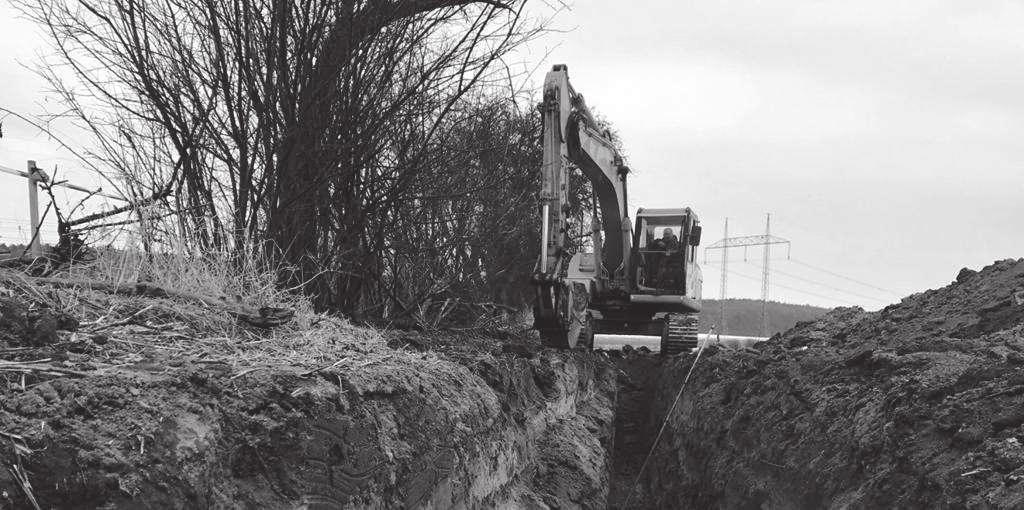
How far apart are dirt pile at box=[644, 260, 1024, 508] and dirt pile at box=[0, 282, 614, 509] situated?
2634mm

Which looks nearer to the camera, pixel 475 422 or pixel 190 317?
pixel 190 317

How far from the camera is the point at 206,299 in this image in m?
4.94

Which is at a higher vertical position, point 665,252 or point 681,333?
point 665,252

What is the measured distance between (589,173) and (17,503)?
10734mm

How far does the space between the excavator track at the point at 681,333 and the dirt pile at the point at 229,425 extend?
7.77 m

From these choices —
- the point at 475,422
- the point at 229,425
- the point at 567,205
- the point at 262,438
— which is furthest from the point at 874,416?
the point at 567,205

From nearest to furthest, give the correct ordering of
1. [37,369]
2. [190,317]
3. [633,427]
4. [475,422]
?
[37,369] < [190,317] < [475,422] < [633,427]

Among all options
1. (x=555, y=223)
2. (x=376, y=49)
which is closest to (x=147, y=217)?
(x=376, y=49)

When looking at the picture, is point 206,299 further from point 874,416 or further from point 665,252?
point 665,252

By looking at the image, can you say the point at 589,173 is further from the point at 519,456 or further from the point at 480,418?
the point at 480,418

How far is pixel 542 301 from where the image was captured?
962 cm

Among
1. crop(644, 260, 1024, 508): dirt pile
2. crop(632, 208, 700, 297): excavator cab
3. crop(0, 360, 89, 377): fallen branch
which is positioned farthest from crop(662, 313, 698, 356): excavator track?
crop(0, 360, 89, 377): fallen branch

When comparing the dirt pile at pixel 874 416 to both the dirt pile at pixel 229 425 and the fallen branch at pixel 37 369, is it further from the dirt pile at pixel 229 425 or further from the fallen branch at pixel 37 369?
the fallen branch at pixel 37 369

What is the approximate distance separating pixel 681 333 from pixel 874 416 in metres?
7.41
